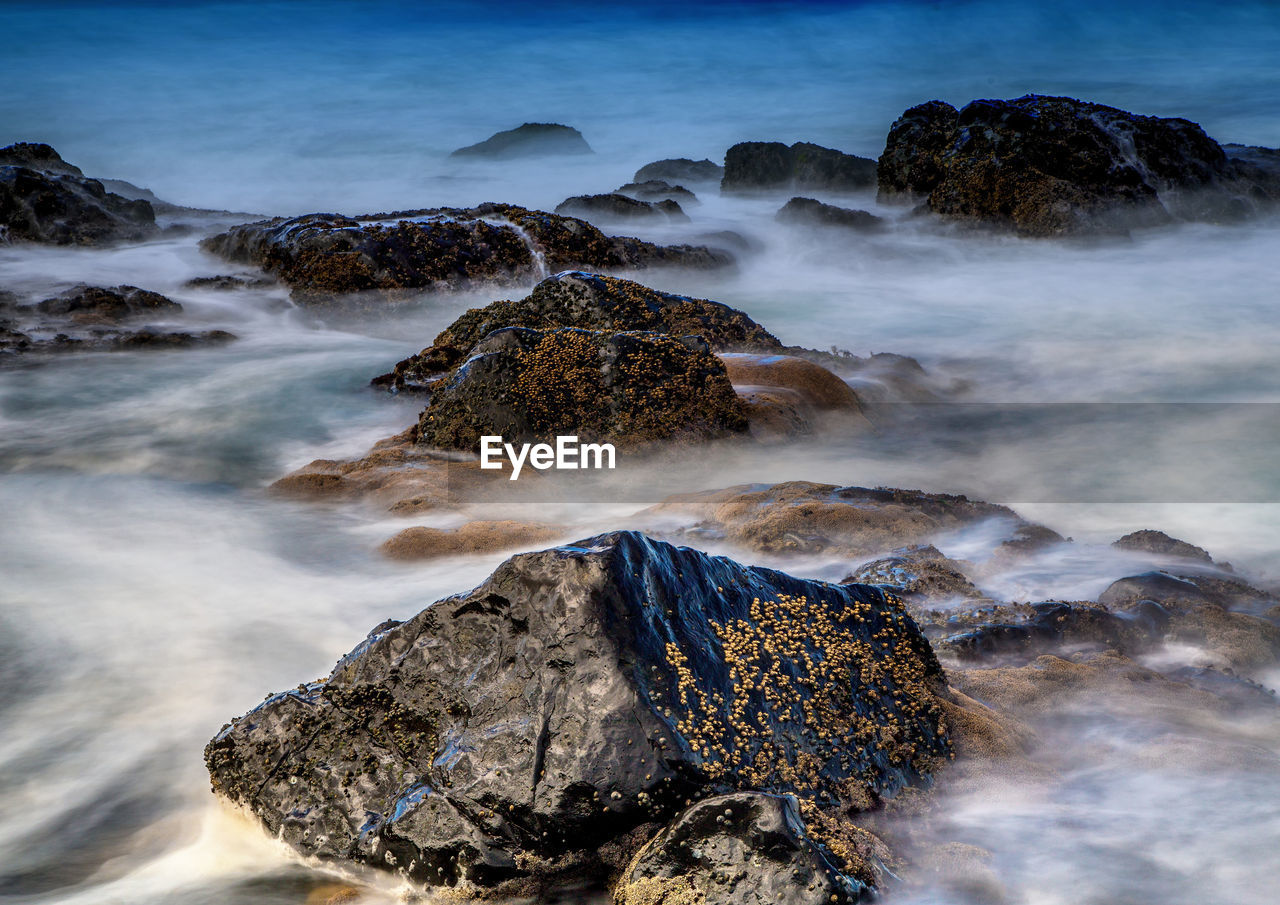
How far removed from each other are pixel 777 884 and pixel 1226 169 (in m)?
22.7

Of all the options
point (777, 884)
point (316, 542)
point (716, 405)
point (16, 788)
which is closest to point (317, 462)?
point (316, 542)

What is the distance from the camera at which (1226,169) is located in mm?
21359

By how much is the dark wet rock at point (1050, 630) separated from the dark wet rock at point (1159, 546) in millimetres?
1331

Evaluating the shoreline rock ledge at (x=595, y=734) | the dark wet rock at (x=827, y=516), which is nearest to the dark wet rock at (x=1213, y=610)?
the dark wet rock at (x=827, y=516)

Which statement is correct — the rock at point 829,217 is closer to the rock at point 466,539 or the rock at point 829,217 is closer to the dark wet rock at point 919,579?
the rock at point 466,539

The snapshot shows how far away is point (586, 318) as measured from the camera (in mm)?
9773

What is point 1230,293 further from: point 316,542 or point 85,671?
point 85,671

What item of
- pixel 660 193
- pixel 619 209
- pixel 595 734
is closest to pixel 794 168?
pixel 660 193

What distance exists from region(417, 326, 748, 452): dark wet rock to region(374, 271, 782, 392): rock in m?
0.61

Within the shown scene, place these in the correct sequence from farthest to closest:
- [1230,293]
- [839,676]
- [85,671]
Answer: [1230,293] → [85,671] → [839,676]

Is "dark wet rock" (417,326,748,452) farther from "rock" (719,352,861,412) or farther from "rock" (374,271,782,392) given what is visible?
"rock" (719,352,861,412)

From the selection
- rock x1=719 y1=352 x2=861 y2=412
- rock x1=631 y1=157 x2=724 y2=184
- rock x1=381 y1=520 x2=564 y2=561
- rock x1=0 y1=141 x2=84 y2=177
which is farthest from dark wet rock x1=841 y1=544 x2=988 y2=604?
rock x1=631 y1=157 x2=724 y2=184

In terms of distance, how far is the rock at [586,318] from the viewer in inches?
385

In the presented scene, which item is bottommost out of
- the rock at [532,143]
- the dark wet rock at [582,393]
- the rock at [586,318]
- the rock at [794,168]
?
the dark wet rock at [582,393]
